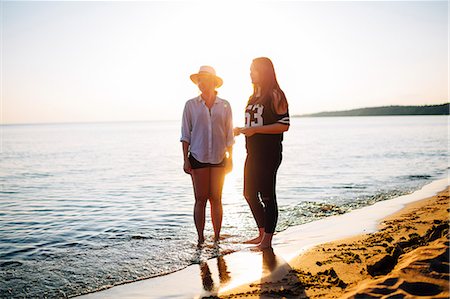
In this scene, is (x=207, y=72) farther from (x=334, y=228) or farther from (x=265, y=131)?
(x=334, y=228)

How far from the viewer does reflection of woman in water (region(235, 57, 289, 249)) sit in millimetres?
4785

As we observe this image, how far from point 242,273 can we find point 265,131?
1.70m

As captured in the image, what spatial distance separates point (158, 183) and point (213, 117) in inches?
326

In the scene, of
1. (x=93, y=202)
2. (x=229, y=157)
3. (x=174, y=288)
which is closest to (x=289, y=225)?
(x=229, y=157)

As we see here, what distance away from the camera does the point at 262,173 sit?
193 inches

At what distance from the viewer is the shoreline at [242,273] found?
3.87 m

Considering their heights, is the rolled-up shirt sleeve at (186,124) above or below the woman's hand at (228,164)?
above

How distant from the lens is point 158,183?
42.7 ft

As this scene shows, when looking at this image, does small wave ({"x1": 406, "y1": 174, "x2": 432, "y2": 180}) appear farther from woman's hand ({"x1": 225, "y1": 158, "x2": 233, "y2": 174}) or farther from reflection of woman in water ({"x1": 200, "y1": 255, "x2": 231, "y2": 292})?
reflection of woman in water ({"x1": 200, "y1": 255, "x2": 231, "y2": 292})

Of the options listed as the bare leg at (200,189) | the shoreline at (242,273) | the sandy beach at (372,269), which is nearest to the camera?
the sandy beach at (372,269)

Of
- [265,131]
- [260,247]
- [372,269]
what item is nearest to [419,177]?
[260,247]

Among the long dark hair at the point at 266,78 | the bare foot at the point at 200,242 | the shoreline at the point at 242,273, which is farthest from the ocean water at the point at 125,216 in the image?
the long dark hair at the point at 266,78

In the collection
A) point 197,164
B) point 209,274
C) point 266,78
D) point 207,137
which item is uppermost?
point 266,78

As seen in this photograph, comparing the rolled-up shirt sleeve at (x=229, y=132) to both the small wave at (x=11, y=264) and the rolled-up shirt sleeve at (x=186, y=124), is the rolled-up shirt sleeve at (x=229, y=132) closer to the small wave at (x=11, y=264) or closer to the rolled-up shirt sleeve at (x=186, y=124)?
the rolled-up shirt sleeve at (x=186, y=124)
